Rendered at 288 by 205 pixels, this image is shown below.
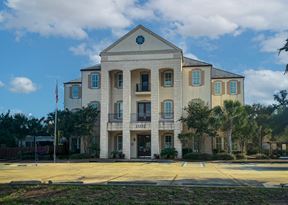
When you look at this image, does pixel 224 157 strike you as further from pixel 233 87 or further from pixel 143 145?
pixel 233 87

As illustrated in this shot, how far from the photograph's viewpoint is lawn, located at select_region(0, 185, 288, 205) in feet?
41.4

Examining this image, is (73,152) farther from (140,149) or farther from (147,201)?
(147,201)

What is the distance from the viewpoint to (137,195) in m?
13.6

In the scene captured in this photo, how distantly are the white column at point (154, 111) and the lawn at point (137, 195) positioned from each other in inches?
1342

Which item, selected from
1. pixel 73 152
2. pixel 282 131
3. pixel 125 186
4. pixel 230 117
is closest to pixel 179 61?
pixel 230 117

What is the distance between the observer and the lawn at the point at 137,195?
12.6 m

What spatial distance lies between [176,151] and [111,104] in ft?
31.4

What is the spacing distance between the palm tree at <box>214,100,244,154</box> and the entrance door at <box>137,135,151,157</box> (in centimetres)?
882

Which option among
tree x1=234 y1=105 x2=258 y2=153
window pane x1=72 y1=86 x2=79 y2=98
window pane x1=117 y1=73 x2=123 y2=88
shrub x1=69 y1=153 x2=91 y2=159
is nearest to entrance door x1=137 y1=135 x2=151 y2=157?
shrub x1=69 y1=153 x2=91 y2=159

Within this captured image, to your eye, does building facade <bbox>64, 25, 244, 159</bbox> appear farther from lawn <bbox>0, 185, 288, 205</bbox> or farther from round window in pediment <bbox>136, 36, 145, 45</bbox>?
lawn <bbox>0, 185, 288, 205</bbox>

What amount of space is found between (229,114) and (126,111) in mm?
11063

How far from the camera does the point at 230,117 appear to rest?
46750 millimetres

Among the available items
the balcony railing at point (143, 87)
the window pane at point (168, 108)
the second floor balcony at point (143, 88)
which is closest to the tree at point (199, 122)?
the window pane at point (168, 108)

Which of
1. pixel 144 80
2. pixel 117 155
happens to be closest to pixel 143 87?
pixel 144 80
